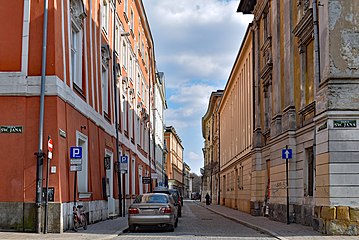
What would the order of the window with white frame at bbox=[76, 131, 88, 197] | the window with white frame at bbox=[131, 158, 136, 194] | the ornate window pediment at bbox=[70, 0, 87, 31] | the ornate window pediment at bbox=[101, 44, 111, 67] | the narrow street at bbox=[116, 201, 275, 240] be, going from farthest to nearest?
→ the window with white frame at bbox=[131, 158, 136, 194] < the ornate window pediment at bbox=[101, 44, 111, 67] < the window with white frame at bbox=[76, 131, 88, 197] < the ornate window pediment at bbox=[70, 0, 87, 31] < the narrow street at bbox=[116, 201, 275, 240]

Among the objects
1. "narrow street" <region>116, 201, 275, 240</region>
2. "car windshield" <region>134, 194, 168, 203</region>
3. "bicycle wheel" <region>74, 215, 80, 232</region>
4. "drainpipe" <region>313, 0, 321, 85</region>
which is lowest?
"narrow street" <region>116, 201, 275, 240</region>

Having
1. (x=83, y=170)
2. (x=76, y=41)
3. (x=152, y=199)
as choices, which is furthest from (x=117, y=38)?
(x=152, y=199)

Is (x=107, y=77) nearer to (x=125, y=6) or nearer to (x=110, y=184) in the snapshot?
(x=110, y=184)

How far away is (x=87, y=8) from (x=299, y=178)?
432 inches

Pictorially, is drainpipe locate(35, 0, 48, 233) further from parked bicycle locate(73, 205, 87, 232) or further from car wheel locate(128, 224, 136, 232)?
car wheel locate(128, 224, 136, 232)

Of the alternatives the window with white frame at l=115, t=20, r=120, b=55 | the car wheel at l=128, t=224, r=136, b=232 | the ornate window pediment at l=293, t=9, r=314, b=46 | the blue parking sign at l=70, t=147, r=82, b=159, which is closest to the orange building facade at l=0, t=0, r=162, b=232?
the blue parking sign at l=70, t=147, r=82, b=159

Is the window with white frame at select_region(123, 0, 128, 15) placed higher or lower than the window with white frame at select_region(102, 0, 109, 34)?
higher

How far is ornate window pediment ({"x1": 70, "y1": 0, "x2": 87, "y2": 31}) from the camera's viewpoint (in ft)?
64.8

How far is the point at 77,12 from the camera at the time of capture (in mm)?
20188

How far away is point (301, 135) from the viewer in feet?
69.9

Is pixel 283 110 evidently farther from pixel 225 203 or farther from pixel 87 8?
pixel 225 203

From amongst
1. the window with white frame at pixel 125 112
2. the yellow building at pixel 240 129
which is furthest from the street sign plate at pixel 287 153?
the window with white frame at pixel 125 112

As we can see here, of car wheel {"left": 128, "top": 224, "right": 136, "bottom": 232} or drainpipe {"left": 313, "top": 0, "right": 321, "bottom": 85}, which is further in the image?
car wheel {"left": 128, "top": 224, "right": 136, "bottom": 232}

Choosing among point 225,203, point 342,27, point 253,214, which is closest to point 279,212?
point 253,214
